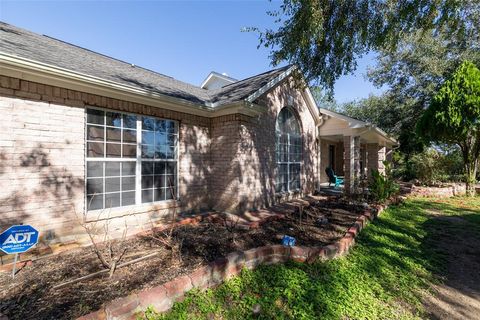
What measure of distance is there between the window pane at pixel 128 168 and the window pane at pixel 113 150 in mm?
273

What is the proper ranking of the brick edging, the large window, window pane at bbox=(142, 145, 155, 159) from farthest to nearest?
window pane at bbox=(142, 145, 155, 159) → the large window → the brick edging

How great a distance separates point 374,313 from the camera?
297 cm

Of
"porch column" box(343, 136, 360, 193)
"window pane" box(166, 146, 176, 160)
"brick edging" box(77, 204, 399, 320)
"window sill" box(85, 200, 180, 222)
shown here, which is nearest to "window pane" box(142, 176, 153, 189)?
"window sill" box(85, 200, 180, 222)

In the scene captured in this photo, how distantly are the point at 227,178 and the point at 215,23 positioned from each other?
592 centimetres

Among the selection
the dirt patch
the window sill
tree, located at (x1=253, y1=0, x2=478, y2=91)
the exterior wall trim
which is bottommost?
the dirt patch

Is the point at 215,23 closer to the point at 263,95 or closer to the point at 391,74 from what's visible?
the point at 263,95

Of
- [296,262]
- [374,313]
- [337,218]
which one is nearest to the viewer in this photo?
[374,313]

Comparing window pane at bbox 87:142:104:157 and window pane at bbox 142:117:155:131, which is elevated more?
window pane at bbox 142:117:155:131

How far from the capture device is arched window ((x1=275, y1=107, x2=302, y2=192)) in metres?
8.73

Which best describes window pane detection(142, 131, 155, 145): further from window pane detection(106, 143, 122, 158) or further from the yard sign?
the yard sign

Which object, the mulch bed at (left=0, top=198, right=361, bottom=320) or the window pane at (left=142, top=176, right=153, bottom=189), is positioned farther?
the window pane at (left=142, top=176, right=153, bottom=189)

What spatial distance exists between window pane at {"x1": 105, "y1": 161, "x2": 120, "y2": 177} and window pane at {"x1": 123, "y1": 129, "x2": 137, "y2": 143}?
622mm

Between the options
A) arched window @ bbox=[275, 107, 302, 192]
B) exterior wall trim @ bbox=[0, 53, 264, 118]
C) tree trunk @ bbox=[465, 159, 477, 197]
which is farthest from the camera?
tree trunk @ bbox=[465, 159, 477, 197]

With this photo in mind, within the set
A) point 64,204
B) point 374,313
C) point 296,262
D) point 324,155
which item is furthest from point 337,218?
point 324,155
